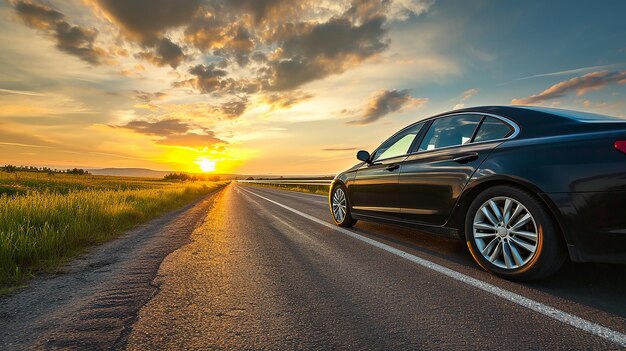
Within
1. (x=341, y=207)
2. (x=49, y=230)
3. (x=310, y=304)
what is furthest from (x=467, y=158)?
(x=49, y=230)

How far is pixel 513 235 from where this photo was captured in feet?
9.29

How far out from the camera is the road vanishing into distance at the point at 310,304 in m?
1.81

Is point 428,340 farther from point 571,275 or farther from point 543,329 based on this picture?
point 571,275

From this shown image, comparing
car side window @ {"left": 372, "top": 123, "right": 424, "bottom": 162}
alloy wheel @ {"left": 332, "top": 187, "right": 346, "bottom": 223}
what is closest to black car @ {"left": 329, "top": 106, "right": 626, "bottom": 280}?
car side window @ {"left": 372, "top": 123, "right": 424, "bottom": 162}

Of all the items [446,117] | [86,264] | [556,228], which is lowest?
[86,264]

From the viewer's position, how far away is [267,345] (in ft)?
5.76

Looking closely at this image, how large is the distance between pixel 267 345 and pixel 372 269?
167 cm

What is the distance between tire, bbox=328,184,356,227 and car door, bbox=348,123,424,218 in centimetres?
25

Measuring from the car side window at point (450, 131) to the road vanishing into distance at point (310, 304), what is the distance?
1315 mm

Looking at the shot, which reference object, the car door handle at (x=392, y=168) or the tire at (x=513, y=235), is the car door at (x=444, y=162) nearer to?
the car door handle at (x=392, y=168)

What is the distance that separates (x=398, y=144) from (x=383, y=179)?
61cm

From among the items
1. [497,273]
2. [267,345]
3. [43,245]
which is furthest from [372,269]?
[43,245]

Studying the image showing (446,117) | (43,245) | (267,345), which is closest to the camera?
(267,345)

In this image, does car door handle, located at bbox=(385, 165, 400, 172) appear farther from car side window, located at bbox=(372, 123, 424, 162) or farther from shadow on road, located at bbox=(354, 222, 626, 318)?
shadow on road, located at bbox=(354, 222, 626, 318)
